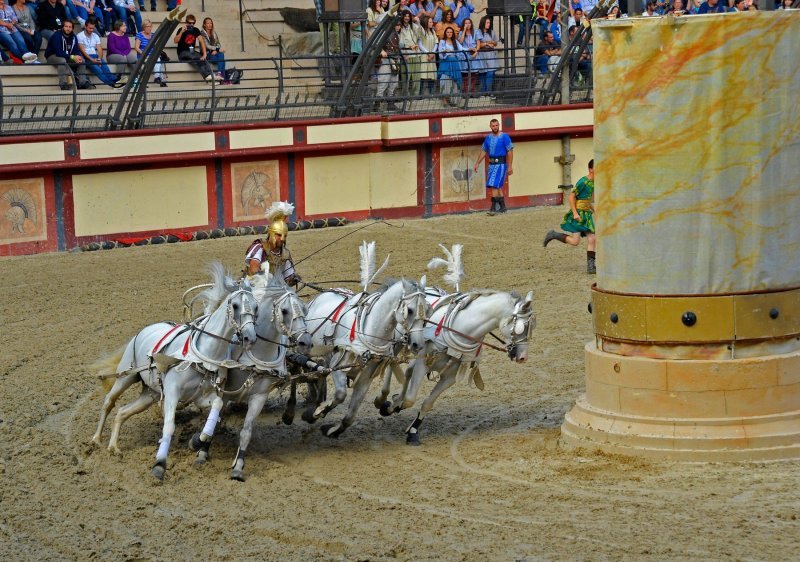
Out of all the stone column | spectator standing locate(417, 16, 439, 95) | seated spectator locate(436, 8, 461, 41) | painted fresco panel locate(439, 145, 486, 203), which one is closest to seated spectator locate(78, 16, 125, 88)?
spectator standing locate(417, 16, 439, 95)

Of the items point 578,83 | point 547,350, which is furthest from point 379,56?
point 547,350

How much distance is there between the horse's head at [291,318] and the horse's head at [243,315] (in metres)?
0.18

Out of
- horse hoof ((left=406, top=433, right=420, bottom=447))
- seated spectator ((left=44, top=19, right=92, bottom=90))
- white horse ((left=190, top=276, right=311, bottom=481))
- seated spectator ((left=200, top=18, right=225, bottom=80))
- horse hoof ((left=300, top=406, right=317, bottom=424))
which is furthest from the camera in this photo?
seated spectator ((left=200, top=18, right=225, bottom=80))

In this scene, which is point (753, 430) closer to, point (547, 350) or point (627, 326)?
point (627, 326)

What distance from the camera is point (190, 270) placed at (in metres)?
18.1

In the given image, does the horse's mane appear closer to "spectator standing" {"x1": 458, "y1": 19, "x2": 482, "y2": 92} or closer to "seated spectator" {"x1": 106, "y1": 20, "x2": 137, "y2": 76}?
"seated spectator" {"x1": 106, "y1": 20, "x2": 137, "y2": 76}

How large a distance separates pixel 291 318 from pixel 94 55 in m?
12.8

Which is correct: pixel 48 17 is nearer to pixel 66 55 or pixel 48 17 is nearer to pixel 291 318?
pixel 66 55

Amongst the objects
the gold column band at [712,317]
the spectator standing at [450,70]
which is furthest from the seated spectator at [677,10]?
the spectator standing at [450,70]

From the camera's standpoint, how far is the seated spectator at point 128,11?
23.2 meters

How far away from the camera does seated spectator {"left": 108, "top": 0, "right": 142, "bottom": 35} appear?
23.2 m

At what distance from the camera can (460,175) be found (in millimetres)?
23875

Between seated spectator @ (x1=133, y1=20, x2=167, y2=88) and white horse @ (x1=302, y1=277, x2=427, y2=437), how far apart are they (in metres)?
10.5

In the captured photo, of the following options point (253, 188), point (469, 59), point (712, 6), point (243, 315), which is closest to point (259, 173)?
point (253, 188)
